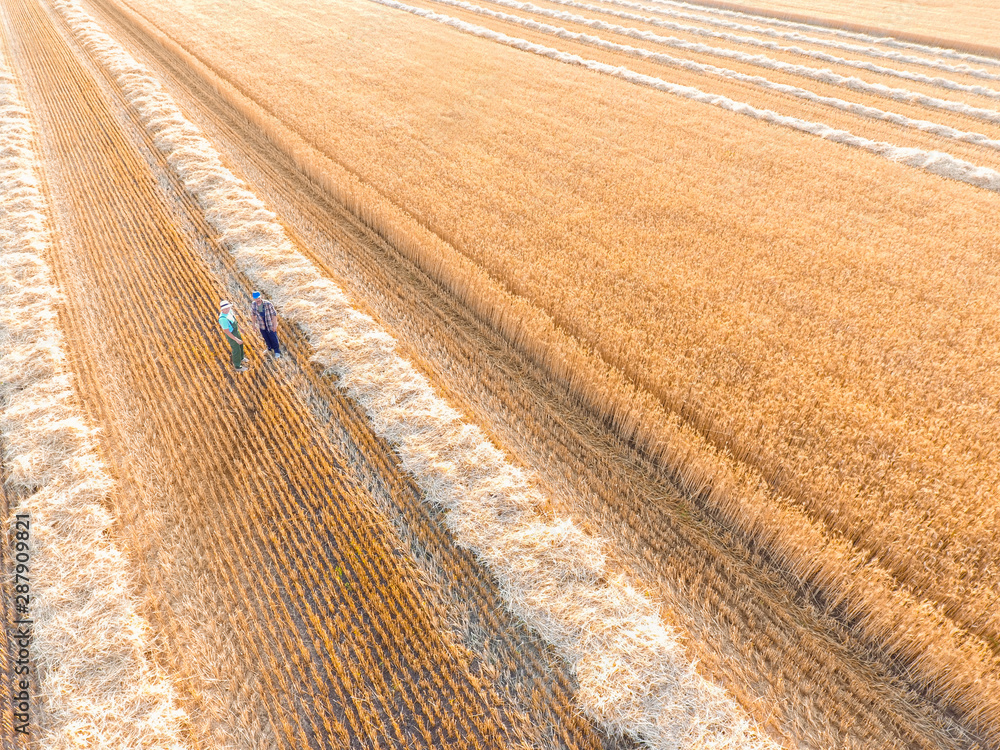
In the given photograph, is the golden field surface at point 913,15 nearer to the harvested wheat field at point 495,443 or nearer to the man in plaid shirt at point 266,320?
the harvested wheat field at point 495,443

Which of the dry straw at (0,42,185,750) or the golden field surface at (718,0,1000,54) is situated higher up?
the golden field surface at (718,0,1000,54)

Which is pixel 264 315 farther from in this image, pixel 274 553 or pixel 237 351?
pixel 274 553

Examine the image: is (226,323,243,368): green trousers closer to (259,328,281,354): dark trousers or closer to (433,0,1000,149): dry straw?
(259,328,281,354): dark trousers

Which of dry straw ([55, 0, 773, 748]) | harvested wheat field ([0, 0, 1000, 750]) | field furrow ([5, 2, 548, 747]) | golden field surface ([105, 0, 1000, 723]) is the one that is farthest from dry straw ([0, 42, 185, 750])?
golden field surface ([105, 0, 1000, 723])

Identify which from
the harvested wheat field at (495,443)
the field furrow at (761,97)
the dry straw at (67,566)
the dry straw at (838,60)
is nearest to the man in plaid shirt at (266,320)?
the harvested wheat field at (495,443)

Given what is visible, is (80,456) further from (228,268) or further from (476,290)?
(476,290)

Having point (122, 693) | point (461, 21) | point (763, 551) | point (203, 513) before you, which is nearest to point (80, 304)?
point (203, 513)
